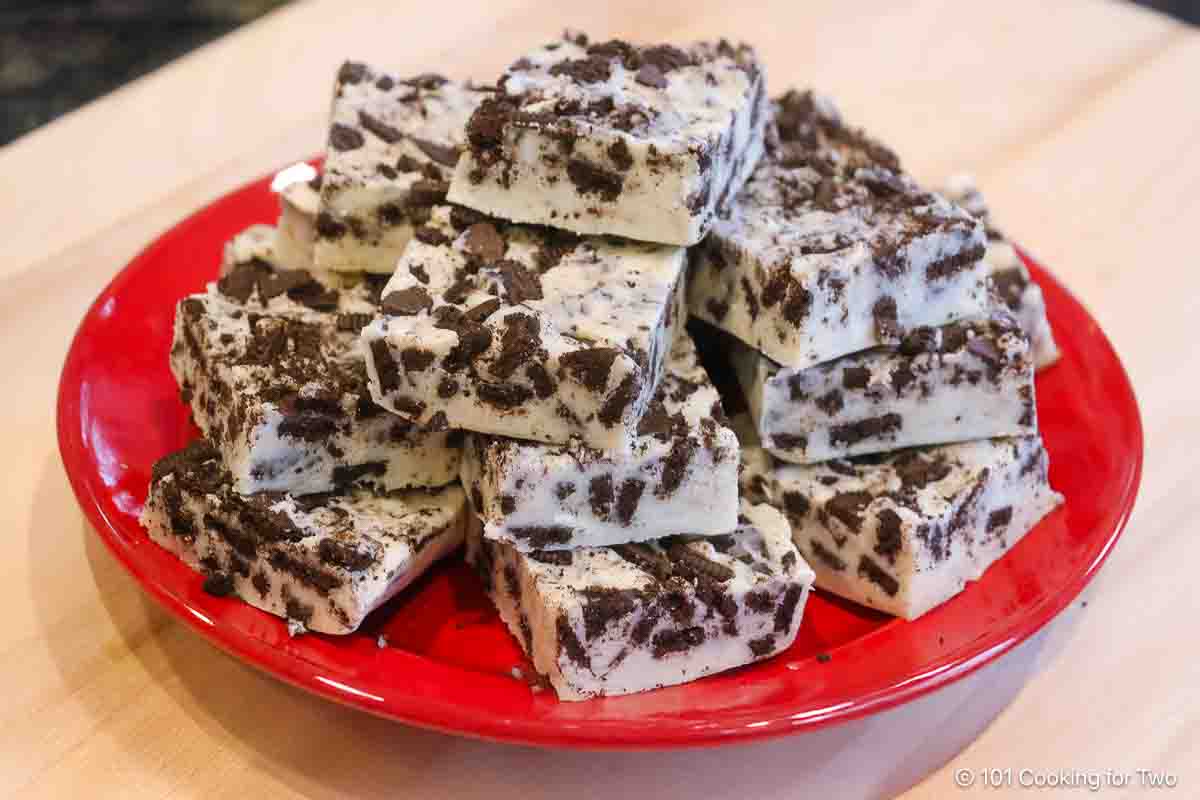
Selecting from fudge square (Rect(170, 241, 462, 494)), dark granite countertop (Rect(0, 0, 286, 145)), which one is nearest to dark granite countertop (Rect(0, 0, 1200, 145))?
dark granite countertop (Rect(0, 0, 286, 145))

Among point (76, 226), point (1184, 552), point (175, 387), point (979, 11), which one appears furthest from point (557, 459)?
point (979, 11)

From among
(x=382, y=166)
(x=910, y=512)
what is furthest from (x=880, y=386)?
(x=382, y=166)

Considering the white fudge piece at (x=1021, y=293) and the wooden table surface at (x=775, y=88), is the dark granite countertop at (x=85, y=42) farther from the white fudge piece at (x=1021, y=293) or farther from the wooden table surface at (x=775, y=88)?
the white fudge piece at (x=1021, y=293)

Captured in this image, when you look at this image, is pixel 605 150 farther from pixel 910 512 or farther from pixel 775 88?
pixel 775 88

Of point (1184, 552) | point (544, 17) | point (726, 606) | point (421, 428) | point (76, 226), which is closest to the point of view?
point (726, 606)

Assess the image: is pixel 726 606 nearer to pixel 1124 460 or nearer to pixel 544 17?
pixel 1124 460

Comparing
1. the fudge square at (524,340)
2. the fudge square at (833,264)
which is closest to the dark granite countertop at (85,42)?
the fudge square at (524,340)
